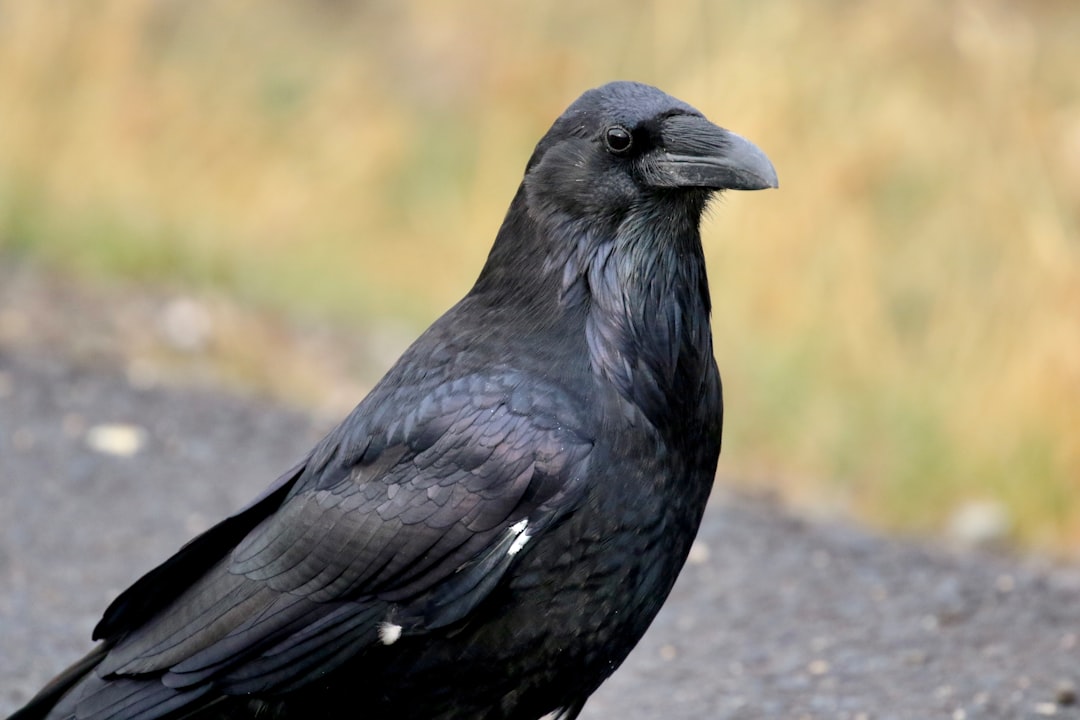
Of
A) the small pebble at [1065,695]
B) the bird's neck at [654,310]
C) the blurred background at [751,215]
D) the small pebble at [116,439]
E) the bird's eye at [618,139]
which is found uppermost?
the blurred background at [751,215]

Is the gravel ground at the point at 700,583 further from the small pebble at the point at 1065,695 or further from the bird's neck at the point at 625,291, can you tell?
the bird's neck at the point at 625,291

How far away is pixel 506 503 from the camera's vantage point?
3553 millimetres

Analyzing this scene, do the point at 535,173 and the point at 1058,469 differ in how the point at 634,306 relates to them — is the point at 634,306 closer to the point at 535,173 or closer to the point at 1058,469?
the point at 535,173

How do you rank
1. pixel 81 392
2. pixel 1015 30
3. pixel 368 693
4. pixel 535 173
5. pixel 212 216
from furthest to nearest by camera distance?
pixel 212 216 < pixel 1015 30 < pixel 81 392 < pixel 535 173 < pixel 368 693

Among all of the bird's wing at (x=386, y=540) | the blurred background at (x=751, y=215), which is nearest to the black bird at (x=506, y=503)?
the bird's wing at (x=386, y=540)

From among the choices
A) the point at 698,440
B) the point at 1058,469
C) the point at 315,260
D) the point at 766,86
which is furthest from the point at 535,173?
the point at 315,260

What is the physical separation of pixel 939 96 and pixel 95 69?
17.6 feet

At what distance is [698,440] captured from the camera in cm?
378

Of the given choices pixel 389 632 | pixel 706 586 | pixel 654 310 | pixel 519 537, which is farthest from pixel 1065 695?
pixel 389 632

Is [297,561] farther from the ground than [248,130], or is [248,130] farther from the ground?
[248,130]

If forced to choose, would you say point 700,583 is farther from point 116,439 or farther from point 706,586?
point 116,439

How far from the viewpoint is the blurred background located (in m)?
7.28

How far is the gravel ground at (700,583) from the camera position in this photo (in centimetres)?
498

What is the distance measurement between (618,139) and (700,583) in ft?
8.71
